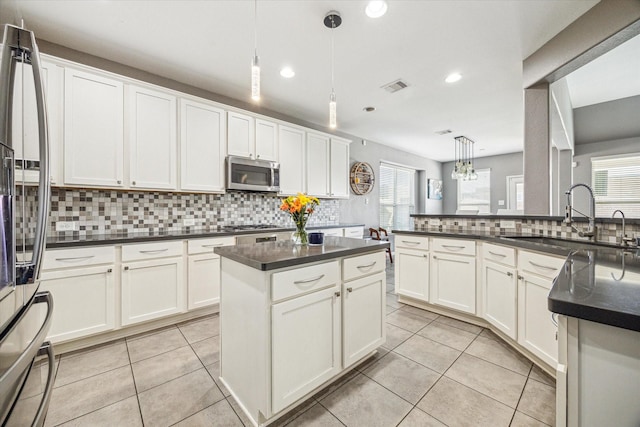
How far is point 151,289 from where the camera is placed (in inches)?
95.9

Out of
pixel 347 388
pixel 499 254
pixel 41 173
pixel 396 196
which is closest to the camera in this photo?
pixel 41 173

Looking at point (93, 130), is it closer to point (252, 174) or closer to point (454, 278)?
point (252, 174)

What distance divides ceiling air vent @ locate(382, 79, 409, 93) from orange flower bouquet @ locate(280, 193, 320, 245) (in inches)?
88.9

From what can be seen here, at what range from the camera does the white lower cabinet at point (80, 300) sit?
201 cm

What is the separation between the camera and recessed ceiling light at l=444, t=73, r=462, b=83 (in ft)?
9.94

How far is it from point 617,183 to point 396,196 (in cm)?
392

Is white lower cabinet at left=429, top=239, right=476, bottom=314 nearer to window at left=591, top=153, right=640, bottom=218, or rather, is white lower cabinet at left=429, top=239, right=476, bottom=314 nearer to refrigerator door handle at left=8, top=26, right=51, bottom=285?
refrigerator door handle at left=8, top=26, right=51, bottom=285

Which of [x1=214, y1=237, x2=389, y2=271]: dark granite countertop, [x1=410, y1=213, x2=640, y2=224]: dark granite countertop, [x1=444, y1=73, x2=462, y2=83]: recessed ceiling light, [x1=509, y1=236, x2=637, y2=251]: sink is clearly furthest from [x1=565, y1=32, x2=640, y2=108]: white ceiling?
[x1=214, y1=237, x2=389, y2=271]: dark granite countertop

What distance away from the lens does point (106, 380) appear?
1.77m

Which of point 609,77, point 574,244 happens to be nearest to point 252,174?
point 574,244

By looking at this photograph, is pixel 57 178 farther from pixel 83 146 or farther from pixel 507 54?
pixel 507 54

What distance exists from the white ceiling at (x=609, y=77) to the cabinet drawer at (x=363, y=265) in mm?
3140

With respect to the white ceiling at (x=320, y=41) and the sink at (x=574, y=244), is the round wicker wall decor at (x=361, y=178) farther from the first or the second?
the sink at (x=574, y=244)

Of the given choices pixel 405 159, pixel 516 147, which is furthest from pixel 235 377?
pixel 516 147
